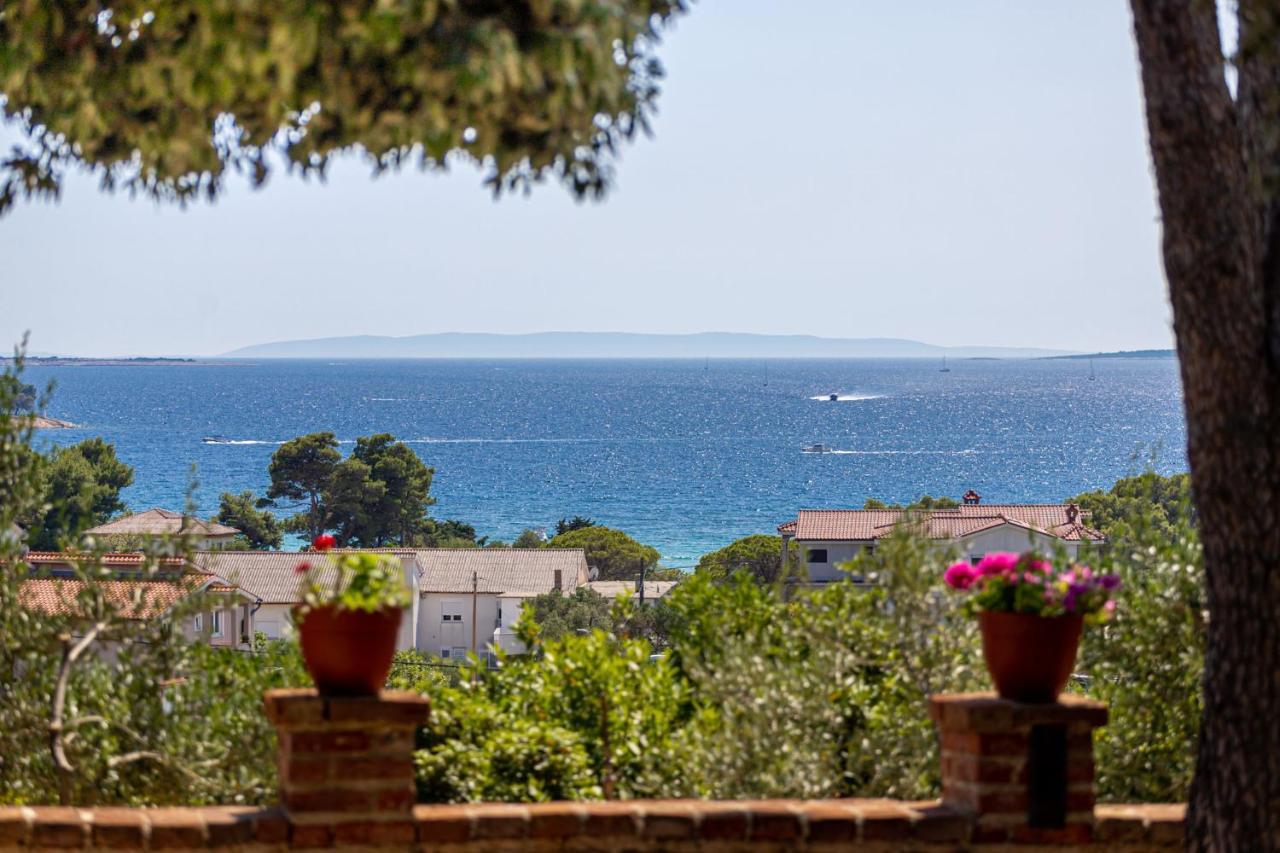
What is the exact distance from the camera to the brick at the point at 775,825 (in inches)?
148

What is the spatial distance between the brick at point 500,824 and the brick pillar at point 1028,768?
3.99 feet

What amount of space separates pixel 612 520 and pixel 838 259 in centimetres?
3393

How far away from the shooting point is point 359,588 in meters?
3.64

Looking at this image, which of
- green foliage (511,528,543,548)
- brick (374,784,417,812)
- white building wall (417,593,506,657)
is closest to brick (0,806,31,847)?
brick (374,784,417,812)

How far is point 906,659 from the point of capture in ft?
15.8

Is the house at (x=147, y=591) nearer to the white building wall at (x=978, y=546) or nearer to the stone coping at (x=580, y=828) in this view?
the stone coping at (x=580, y=828)

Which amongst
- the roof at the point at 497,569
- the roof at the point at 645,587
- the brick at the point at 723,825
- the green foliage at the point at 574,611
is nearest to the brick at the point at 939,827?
the brick at the point at 723,825

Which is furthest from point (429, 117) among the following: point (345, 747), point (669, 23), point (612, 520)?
point (612, 520)

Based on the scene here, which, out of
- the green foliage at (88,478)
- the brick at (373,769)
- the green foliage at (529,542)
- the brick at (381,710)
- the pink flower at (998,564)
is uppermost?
the pink flower at (998,564)

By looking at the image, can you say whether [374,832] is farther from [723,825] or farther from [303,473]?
[303,473]

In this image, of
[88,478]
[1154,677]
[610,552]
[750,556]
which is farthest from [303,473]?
[1154,677]

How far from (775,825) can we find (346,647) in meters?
1.25

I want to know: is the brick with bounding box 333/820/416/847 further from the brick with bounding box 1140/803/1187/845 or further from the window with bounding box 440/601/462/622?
the window with bounding box 440/601/462/622

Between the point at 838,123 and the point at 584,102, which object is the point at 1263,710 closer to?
the point at 584,102
